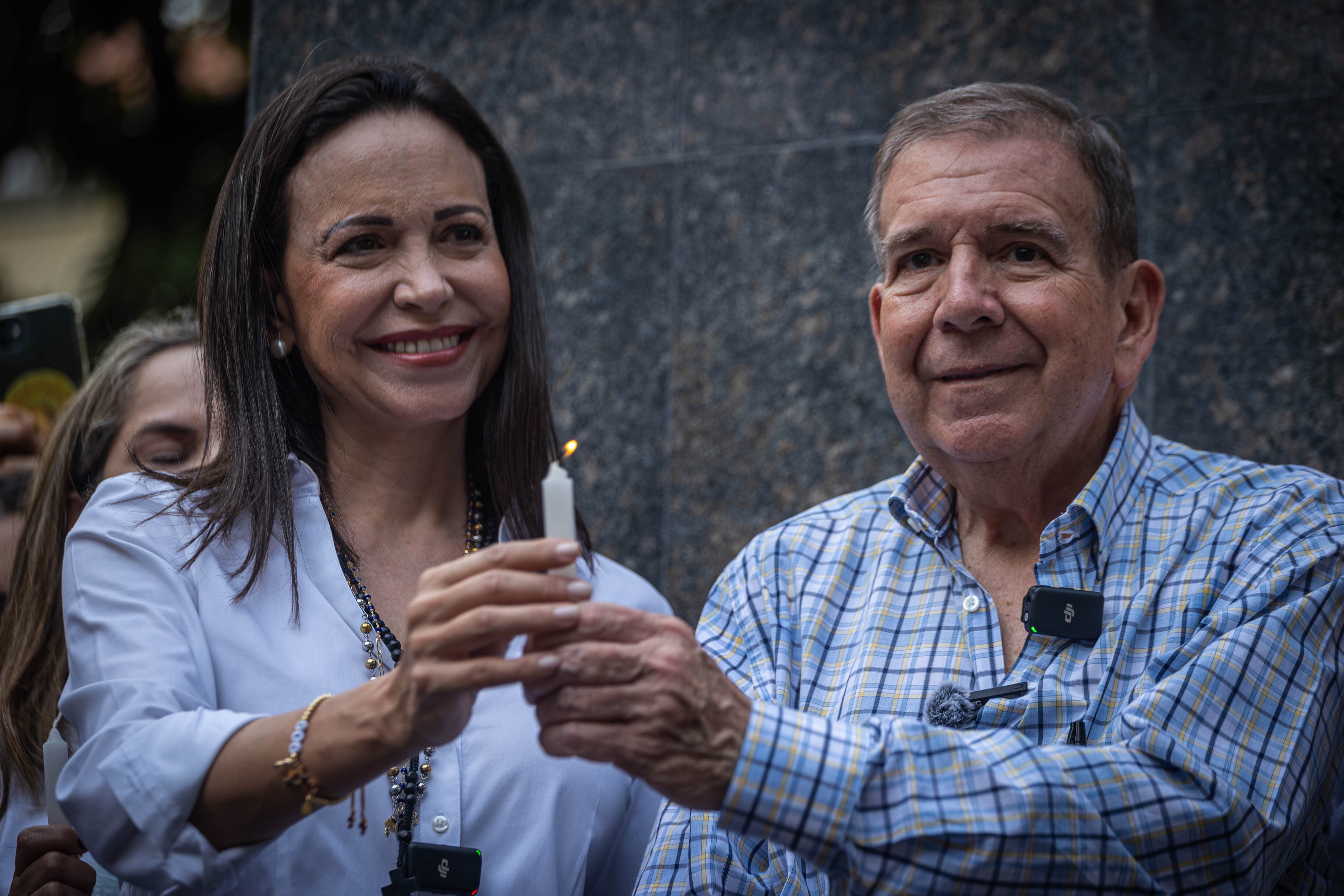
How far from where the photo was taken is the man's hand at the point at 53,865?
105 inches

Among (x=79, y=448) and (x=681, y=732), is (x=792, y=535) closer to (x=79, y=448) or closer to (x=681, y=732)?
(x=681, y=732)

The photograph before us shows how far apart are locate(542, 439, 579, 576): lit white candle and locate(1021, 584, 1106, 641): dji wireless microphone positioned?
115cm

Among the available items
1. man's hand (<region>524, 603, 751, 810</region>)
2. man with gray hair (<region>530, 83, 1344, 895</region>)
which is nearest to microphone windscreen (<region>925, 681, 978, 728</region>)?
man with gray hair (<region>530, 83, 1344, 895</region>)

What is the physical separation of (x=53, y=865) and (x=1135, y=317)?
2883 millimetres

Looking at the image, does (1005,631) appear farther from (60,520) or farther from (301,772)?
(60,520)

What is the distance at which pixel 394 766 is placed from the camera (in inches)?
93.4

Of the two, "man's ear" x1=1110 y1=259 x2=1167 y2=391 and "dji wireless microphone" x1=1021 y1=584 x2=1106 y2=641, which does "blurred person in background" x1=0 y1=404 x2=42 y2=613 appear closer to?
"dji wireless microphone" x1=1021 y1=584 x2=1106 y2=641

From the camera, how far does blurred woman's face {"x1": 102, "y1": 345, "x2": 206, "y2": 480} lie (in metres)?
3.48

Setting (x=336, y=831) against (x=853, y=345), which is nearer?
(x=336, y=831)

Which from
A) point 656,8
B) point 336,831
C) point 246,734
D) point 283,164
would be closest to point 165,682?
point 246,734

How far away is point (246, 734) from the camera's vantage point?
2.19 m

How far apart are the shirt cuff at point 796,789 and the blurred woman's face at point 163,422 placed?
209cm

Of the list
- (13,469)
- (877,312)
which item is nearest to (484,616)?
(877,312)

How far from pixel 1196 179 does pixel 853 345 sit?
114 centimetres
